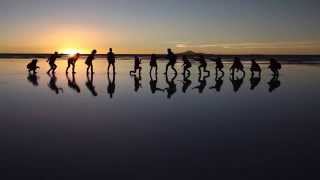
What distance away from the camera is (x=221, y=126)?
40.0 feet

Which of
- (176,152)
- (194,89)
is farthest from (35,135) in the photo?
(194,89)

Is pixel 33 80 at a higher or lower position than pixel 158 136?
higher

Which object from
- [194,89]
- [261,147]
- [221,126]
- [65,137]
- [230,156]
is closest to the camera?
Result: [230,156]

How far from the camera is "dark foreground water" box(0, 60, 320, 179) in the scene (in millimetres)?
8062

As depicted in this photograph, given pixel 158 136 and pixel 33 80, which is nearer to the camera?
pixel 158 136

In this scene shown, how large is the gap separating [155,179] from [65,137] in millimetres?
3589

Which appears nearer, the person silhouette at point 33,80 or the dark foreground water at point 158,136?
the dark foreground water at point 158,136

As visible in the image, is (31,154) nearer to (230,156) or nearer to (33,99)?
(230,156)

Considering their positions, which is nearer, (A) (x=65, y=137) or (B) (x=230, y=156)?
(B) (x=230, y=156)

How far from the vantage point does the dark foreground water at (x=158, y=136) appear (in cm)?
806

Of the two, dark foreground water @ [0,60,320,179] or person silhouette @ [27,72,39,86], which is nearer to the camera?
dark foreground water @ [0,60,320,179]

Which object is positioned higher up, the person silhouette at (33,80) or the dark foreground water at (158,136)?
the person silhouette at (33,80)

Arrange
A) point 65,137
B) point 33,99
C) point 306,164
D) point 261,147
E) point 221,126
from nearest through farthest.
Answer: point 306,164
point 261,147
point 65,137
point 221,126
point 33,99

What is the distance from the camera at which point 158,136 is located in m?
10.9
